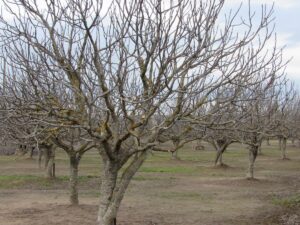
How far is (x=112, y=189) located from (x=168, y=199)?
8.60 meters

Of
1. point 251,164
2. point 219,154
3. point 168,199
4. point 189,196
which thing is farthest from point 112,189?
point 219,154

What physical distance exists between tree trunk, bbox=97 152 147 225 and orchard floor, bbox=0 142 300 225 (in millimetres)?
3761

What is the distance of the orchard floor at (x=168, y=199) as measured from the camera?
43.8ft

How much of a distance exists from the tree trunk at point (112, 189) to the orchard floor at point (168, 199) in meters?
3.76

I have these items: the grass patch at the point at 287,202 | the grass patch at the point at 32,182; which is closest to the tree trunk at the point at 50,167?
the grass patch at the point at 32,182

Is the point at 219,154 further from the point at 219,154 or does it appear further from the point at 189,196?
the point at 189,196

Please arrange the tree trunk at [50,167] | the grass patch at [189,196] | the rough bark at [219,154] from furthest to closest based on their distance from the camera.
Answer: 1. the rough bark at [219,154]
2. the tree trunk at [50,167]
3. the grass patch at [189,196]

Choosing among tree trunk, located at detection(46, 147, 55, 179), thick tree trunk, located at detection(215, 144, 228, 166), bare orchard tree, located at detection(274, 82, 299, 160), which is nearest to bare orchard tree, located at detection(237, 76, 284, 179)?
bare orchard tree, located at detection(274, 82, 299, 160)

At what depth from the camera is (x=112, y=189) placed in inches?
356

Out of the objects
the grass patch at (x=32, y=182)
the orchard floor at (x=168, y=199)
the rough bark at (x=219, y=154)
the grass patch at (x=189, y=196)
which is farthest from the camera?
the rough bark at (x=219, y=154)

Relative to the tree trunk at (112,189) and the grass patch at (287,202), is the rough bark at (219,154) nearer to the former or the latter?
the grass patch at (287,202)

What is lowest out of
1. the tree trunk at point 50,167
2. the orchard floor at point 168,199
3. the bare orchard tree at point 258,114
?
the orchard floor at point 168,199

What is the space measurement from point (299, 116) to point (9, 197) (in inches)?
1034

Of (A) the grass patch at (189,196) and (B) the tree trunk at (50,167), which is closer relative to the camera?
(A) the grass patch at (189,196)
